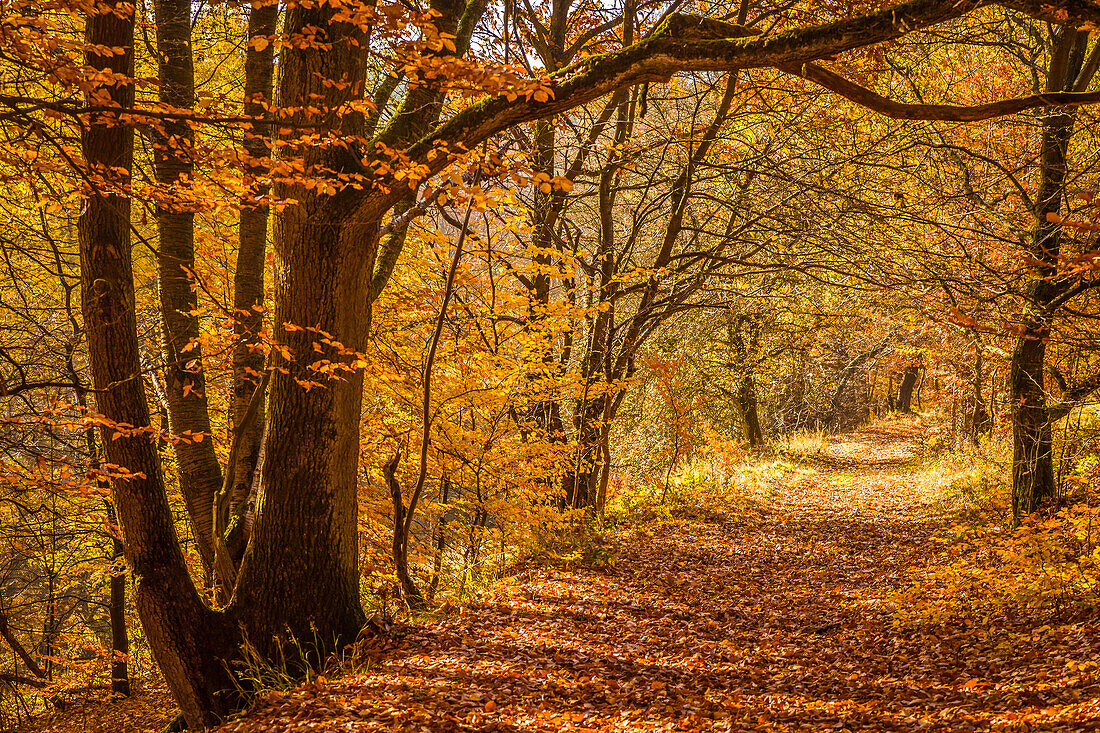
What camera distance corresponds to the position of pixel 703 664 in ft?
18.3

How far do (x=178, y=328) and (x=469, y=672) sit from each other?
167 inches

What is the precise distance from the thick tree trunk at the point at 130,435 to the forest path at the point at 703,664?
75 cm

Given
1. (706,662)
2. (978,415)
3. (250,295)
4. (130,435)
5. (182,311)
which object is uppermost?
(250,295)

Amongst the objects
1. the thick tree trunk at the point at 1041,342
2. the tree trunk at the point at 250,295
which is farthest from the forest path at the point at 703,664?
the tree trunk at the point at 250,295

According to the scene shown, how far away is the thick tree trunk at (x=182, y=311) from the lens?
608 cm

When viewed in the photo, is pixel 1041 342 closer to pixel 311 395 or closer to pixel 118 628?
pixel 311 395

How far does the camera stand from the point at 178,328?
6562mm

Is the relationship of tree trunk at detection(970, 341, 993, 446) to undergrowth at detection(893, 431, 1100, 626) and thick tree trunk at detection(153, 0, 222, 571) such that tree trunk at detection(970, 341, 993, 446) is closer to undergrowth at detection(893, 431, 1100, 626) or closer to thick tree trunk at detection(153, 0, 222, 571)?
undergrowth at detection(893, 431, 1100, 626)

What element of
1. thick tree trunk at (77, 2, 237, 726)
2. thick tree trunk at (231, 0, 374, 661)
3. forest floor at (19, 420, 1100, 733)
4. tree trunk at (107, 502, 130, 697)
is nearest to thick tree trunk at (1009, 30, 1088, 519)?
forest floor at (19, 420, 1100, 733)

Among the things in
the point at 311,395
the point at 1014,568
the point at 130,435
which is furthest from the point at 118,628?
the point at 1014,568

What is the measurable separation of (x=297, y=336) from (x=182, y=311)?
181cm

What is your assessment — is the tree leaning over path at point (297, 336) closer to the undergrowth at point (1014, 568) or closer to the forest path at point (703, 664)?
the forest path at point (703, 664)

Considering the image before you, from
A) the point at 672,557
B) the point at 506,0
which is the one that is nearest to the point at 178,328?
the point at 506,0

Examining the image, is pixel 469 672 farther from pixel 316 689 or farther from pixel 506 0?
pixel 506 0
